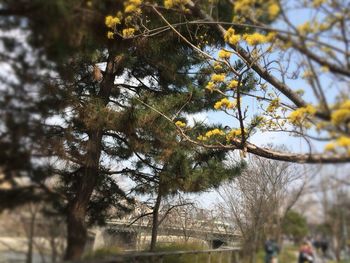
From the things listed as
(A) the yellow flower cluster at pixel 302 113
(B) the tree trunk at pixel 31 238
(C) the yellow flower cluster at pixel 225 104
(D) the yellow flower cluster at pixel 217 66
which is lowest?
(B) the tree trunk at pixel 31 238

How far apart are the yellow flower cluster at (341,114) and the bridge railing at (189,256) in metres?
3.13

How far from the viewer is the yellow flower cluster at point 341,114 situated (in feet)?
17.1

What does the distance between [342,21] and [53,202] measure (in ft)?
13.7

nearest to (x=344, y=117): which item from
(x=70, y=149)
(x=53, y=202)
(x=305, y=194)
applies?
(x=53, y=202)

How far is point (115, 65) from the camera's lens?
1262cm

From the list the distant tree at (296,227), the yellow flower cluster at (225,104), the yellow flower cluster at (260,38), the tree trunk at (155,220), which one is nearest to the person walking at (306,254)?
the distant tree at (296,227)

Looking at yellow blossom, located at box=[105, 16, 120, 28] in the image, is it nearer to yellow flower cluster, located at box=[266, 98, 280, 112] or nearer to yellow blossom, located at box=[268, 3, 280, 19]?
yellow blossom, located at box=[268, 3, 280, 19]

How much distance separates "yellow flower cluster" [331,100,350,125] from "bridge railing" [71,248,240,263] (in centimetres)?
313

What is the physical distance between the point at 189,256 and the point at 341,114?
5.34 meters

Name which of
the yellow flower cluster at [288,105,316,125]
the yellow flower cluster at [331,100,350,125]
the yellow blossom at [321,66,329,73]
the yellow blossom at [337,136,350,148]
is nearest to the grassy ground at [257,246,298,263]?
the yellow flower cluster at [288,105,316,125]

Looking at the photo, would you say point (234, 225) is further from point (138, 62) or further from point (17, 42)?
point (17, 42)

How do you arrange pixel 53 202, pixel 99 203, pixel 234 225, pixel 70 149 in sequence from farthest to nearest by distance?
1. pixel 234 225
2. pixel 99 203
3. pixel 70 149
4. pixel 53 202

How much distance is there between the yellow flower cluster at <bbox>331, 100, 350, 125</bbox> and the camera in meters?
5.20

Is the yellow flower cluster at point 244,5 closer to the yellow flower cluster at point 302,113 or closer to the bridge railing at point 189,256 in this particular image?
the yellow flower cluster at point 302,113
